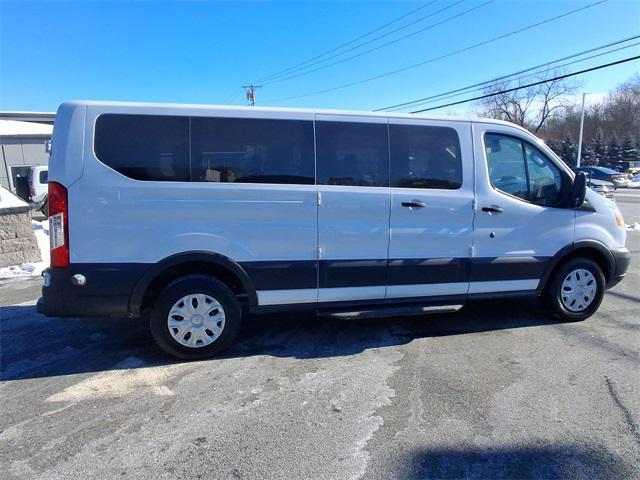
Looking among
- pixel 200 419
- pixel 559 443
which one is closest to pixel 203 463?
pixel 200 419

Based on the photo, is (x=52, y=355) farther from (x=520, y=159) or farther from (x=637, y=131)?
(x=637, y=131)

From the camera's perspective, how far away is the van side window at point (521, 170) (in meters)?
4.34

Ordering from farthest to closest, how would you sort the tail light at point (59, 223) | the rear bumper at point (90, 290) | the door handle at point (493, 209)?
the door handle at point (493, 209) < the rear bumper at point (90, 290) < the tail light at point (59, 223)

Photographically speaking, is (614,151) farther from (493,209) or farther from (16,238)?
(16,238)

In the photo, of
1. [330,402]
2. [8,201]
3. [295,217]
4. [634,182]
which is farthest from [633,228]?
[634,182]

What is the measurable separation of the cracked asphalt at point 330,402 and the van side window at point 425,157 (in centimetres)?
161

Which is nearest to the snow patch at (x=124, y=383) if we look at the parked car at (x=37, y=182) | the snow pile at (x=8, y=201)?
the snow pile at (x=8, y=201)

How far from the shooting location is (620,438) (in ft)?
8.83

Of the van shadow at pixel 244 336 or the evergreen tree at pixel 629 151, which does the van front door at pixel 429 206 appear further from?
the evergreen tree at pixel 629 151

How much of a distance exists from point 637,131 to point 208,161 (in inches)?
3058

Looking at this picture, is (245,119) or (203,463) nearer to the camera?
(203,463)

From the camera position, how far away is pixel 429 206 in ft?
13.4

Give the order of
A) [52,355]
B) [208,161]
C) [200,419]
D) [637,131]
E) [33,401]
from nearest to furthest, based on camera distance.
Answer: [200,419] < [33,401] < [208,161] < [52,355] < [637,131]

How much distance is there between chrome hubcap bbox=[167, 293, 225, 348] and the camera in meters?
3.71
